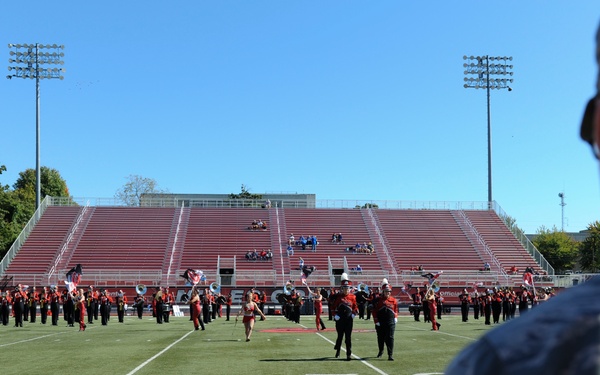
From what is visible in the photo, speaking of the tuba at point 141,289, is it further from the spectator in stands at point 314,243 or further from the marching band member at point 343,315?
the marching band member at point 343,315

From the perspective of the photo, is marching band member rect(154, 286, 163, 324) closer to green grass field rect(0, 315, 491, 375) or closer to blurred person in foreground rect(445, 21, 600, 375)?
green grass field rect(0, 315, 491, 375)

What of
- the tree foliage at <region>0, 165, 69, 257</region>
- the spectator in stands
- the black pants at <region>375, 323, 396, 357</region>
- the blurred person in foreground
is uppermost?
the tree foliage at <region>0, 165, 69, 257</region>

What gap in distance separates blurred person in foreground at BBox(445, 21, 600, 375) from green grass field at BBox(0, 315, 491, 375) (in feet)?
43.8

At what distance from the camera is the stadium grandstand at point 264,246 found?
1975 inches

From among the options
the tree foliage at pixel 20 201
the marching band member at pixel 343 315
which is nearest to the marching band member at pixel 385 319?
the marching band member at pixel 343 315

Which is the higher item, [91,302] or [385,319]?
[385,319]

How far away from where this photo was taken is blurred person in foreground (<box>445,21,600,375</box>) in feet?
4.13

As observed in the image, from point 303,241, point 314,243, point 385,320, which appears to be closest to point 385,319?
point 385,320

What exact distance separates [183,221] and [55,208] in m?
10.3

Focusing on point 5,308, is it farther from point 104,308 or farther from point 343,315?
point 343,315

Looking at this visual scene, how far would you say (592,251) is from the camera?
80562 millimetres

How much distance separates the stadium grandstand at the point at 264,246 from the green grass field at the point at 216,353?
22329 millimetres

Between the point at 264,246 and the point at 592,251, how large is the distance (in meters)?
39.1

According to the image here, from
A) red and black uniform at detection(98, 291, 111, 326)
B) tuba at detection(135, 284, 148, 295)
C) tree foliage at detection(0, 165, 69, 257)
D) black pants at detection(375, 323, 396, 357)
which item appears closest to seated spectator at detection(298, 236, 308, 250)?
tuba at detection(135, 284, 148, 295)
